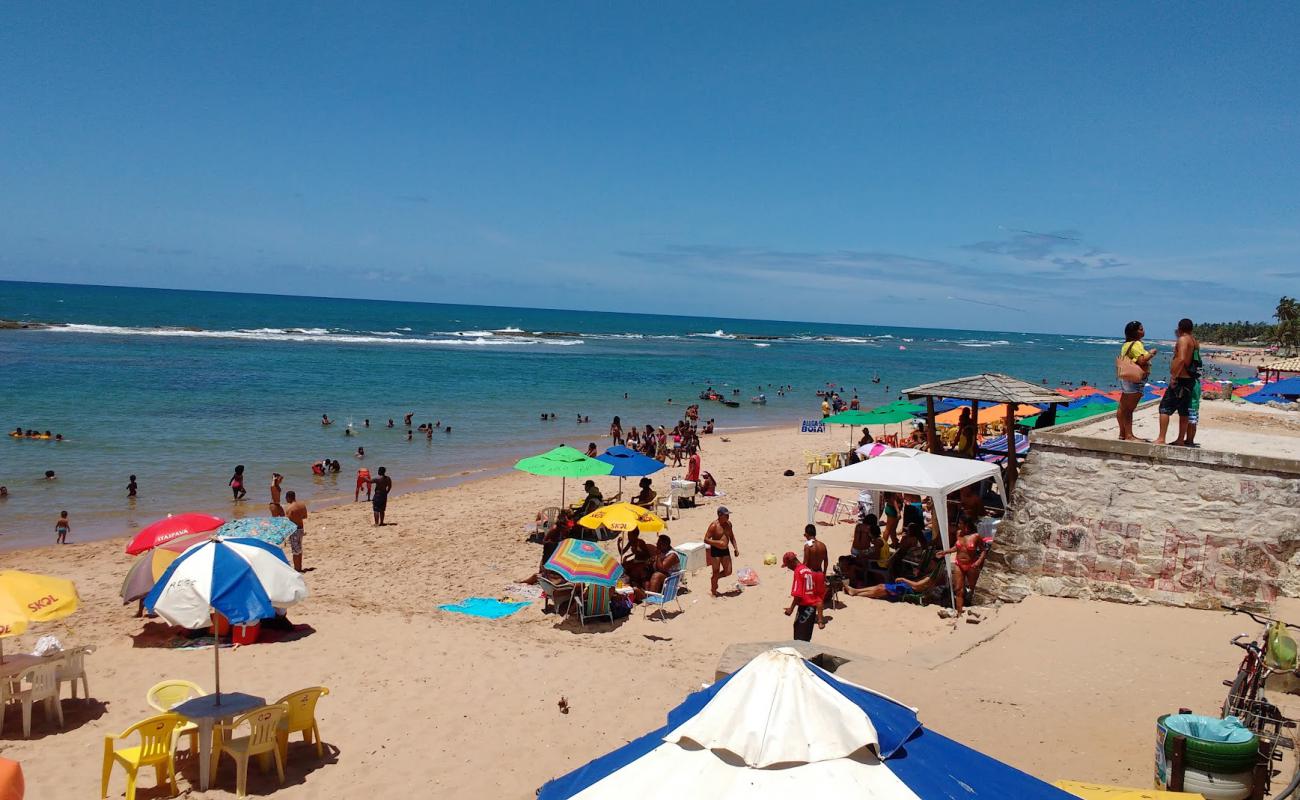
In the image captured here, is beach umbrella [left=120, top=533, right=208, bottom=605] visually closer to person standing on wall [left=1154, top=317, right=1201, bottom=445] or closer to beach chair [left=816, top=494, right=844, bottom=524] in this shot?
beach chair [left=816, top=494, right=844, bottom=524]

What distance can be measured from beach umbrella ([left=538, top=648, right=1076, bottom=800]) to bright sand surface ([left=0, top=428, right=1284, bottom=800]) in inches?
104

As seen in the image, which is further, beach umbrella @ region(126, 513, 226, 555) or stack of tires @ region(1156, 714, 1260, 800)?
beach umbrella @ region(126, 513, 226, 555)

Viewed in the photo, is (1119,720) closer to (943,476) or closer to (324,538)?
(943,476)

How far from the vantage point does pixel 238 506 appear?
A: 17.4 metres

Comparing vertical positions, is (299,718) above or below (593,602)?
above

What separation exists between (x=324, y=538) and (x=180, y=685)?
26.6 feet

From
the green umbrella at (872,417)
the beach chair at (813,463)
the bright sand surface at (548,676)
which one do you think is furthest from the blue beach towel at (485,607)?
the beach chair at (813,463)

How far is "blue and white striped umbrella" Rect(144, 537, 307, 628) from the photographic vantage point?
19.8ft

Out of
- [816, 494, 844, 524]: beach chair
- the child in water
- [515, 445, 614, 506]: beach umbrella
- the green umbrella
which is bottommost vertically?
the child in water

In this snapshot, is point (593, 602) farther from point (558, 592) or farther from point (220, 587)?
point (220, 587)

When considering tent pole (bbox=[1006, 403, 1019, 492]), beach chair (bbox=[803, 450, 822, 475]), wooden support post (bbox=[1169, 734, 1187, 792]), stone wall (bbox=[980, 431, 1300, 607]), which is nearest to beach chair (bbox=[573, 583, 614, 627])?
stone wall (bbox=[980, 431, 1300, 607])

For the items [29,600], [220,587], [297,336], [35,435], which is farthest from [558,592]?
[297,336]

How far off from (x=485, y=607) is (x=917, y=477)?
5.68 meters

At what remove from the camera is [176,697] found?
22.0ft
